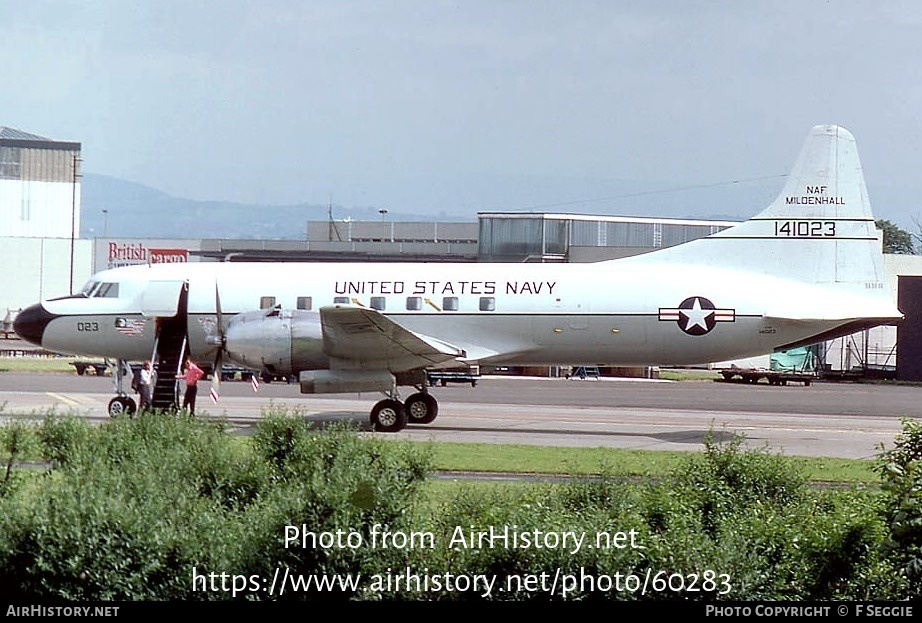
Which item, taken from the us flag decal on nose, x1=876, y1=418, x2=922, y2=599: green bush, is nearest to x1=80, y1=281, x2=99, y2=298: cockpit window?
the us flag decal on nose

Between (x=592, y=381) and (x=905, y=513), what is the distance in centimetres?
4445

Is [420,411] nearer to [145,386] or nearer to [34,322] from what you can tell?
[145,386]

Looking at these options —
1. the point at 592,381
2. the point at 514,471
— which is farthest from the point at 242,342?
the point at 592,381

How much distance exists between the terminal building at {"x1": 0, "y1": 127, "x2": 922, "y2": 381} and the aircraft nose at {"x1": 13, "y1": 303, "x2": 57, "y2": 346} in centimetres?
2782

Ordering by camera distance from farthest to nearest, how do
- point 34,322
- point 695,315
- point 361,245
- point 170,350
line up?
point 361,245 → point 34,322 → point 170,350 → point 695,315

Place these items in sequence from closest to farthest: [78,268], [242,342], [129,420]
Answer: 1. [129,420]
2. [242,342]
3. [78,268]

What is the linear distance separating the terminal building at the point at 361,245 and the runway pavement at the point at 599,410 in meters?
5.72

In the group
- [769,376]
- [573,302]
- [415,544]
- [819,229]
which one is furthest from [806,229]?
[769,376]

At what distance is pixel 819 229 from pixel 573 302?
6.93 metres

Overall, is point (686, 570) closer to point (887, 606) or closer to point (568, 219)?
point (887, 606)

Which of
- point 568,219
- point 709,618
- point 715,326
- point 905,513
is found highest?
point 568,219

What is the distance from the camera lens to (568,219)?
227 ft

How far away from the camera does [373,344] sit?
28.0 metres

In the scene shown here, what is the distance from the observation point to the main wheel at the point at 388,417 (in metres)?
28.8
